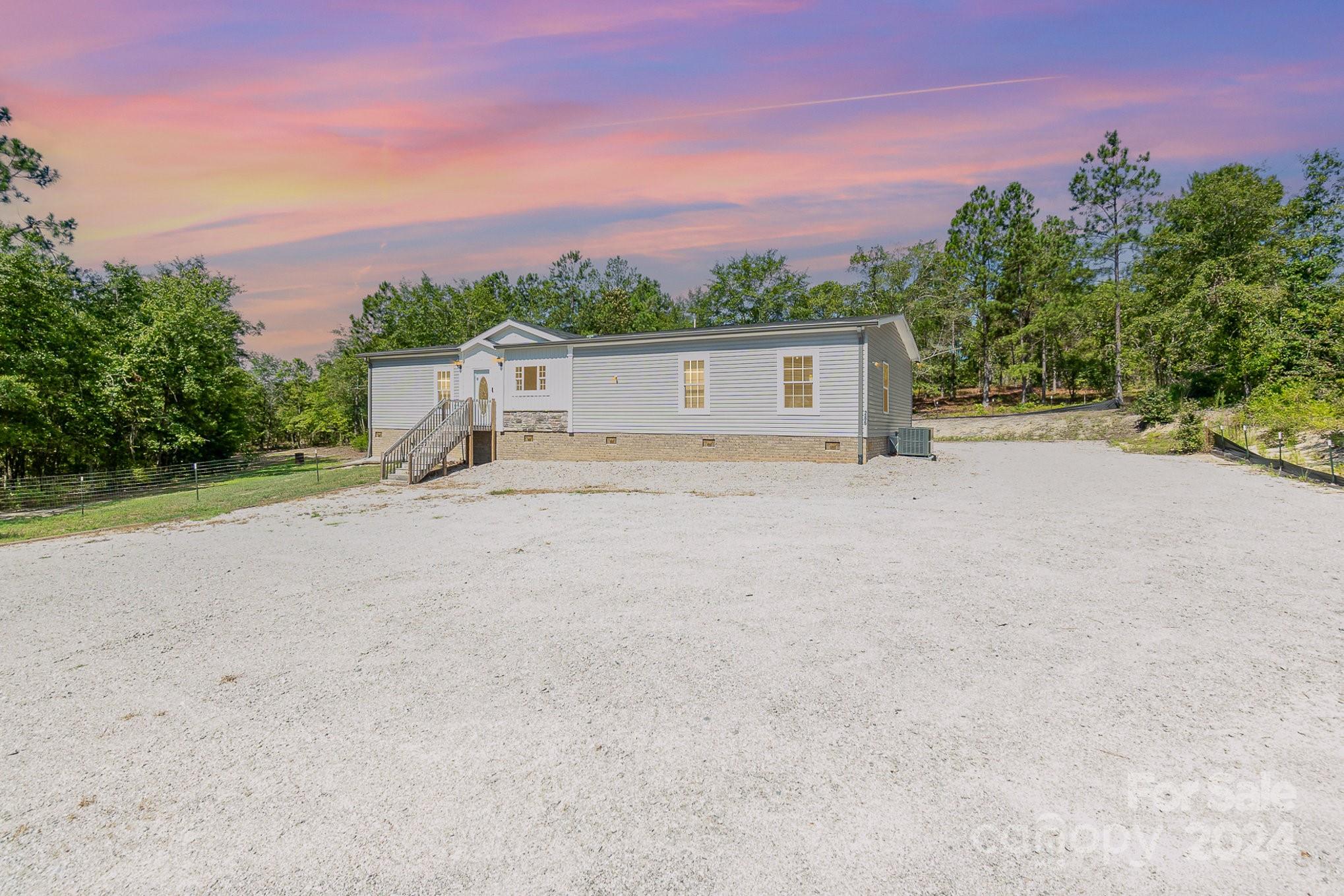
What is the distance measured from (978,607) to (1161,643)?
1.16 m

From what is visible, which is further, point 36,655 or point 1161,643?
point 36,655

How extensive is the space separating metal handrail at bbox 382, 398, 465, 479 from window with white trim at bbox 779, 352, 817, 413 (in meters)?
10.2

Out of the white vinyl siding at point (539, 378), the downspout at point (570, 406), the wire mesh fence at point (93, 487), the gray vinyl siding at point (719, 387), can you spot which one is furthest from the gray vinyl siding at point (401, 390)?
the gray vinyl siding at point (719, 387)

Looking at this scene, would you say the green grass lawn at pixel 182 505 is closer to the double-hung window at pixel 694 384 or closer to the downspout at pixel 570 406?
the downspout at pixel 570 406

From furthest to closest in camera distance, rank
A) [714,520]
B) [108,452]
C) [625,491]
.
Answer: [108,452] → [625,491] → [714,520]

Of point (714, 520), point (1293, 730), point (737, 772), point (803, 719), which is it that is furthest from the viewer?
point (714, 520)

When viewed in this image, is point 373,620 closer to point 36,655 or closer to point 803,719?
point 36,655

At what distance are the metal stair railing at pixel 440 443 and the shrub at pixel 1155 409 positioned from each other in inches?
1034

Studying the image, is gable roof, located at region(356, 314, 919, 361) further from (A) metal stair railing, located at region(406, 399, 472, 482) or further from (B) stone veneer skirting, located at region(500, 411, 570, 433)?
(A) metal stair railing, located at region(406, 399, 472, 482)

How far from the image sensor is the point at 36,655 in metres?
4.19

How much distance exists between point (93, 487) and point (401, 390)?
8.78 metres

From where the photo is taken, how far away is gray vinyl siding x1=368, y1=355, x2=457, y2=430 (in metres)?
20.3

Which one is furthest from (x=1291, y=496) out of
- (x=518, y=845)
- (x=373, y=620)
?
(x=373, y=620)

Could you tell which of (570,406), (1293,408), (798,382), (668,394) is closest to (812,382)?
(798,382)
